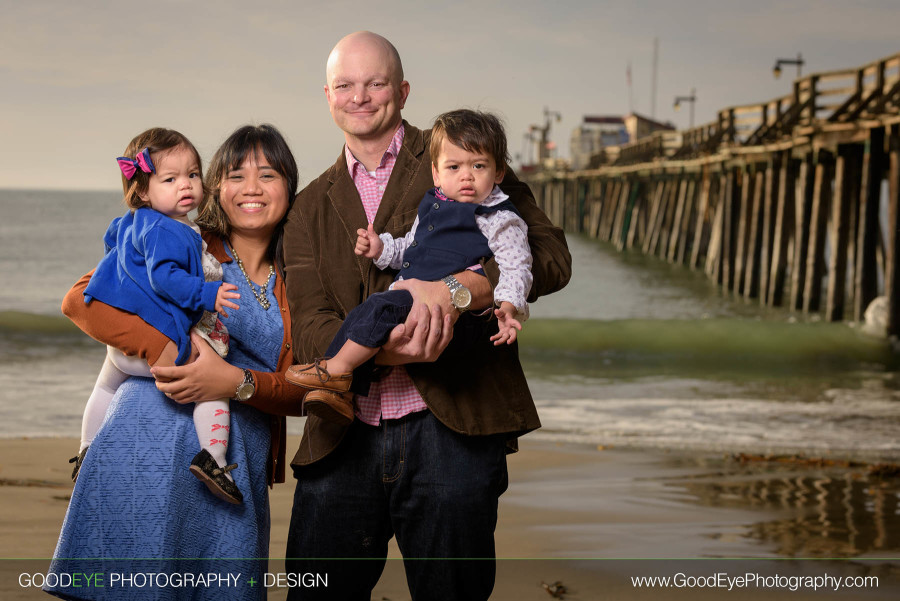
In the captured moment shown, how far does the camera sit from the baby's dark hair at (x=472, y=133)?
2863mm

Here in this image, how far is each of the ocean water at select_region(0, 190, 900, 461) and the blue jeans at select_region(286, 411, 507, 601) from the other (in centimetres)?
561

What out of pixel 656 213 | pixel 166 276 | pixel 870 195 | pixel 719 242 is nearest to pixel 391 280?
pixel 166 276

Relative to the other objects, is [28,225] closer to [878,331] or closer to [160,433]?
[878,331]

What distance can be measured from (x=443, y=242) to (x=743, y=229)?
20.8 meters

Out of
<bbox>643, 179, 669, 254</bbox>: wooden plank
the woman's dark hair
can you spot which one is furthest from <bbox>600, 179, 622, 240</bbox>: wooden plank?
the woman's dark hair

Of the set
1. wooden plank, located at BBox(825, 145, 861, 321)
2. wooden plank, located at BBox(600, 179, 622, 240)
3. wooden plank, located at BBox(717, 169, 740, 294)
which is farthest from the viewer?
wooden plank, located at BBox(600, 179, 622, 240)

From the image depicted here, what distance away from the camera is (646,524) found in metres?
5.80

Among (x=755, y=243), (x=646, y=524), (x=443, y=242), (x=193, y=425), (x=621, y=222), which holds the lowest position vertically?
(x=621, y=222)

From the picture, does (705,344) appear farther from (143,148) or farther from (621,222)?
(621,222)

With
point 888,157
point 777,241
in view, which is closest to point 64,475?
point 888,157

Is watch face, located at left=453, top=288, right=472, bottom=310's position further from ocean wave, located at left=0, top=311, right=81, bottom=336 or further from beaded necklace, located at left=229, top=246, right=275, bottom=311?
ocean wave, located at left=0, top=311, right=81, bottom=336

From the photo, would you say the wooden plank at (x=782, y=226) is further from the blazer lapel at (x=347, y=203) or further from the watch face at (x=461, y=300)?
the watch face at (x=461, y=300)

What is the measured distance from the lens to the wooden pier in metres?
15.0

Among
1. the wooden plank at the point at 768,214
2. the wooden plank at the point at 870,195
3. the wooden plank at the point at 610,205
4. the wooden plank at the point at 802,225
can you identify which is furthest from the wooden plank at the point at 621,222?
the wooden plank at the point at 870,195
